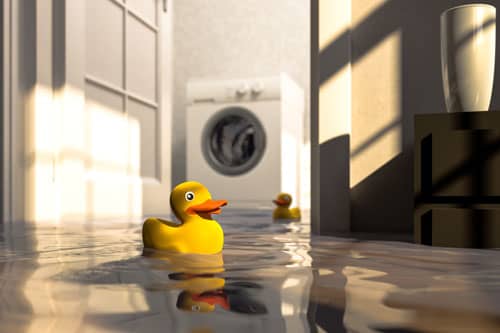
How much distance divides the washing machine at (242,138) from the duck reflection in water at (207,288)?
2990mm

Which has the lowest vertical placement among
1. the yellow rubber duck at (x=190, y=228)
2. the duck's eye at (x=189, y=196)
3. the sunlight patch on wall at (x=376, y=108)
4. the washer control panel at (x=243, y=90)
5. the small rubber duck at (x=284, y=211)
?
the small rubber duck at (x=284, y=211)

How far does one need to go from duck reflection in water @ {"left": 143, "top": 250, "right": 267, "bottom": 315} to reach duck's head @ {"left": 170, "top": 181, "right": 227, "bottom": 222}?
133 mm

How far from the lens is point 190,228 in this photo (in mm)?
1219

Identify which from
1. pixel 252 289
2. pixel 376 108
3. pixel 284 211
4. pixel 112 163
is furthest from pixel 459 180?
pixel 112 163

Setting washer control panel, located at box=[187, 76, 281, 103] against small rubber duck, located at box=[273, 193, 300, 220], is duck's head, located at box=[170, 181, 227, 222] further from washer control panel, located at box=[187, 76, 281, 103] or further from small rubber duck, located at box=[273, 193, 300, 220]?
washer control panel, located at box=[187, 76, 281, 103]

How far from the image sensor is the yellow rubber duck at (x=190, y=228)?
121cm

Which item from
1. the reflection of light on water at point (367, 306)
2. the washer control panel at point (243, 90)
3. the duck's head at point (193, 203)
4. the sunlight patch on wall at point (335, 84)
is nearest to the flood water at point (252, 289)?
the reflection of light on water at point (367, 306)

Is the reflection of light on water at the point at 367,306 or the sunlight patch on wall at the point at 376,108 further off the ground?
the sunlight patch on wall at the point at 376,108

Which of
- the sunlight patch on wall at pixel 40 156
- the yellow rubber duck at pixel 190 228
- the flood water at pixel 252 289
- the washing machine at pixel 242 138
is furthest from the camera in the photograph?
the washing machine at pixel 242 138

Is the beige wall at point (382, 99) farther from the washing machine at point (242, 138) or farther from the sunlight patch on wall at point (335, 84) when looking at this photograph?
the washing machine at point (242, 138)

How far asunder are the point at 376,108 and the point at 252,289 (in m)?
1.23

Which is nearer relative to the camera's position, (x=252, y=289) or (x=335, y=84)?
(x=252, y=289)

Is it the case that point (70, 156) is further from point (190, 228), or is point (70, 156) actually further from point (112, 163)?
point (190, 228)

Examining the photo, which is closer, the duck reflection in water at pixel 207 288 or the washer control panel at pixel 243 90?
the duck reflection in water at pixel 207 288
